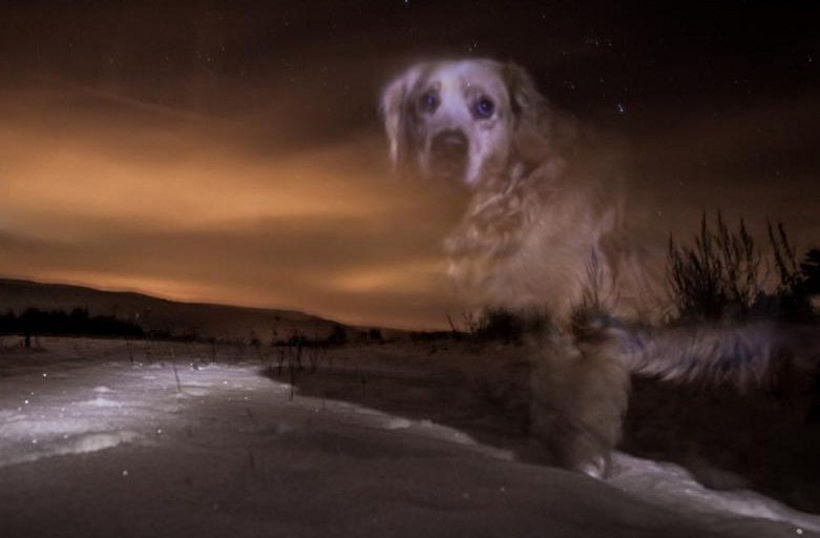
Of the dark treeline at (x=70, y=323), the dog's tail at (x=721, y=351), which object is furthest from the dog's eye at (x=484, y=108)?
the dark treeline at (x=70, y=323)

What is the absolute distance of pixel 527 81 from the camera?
491 cm

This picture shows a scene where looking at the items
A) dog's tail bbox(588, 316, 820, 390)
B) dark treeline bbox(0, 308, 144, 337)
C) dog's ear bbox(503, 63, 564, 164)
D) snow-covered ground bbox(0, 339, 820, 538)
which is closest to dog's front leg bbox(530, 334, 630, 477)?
snow-covered ground bbox(0, 339, 820, 538)

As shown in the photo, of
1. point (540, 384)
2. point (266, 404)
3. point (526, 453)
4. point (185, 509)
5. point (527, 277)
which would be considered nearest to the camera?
point (185, 509)

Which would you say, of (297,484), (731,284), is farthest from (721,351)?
(297,484)

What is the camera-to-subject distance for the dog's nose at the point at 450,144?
4.93 metres

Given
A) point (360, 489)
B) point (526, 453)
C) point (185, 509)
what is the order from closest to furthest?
point (185, 509)
point (360, 489)
point (526, 453)

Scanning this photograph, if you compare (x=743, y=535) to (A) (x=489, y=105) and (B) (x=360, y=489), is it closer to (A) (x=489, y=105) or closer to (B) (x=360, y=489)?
(B) (x=360, y=489)

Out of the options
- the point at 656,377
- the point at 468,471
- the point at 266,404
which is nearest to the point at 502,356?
the point at 656,377

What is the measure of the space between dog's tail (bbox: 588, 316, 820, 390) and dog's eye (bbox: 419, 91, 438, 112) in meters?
1.88

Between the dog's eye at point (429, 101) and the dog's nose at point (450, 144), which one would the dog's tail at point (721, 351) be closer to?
the dog's nose at point (450, 144)

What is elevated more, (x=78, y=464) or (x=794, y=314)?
(x=794, y=314)

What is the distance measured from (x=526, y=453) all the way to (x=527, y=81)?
130 inches

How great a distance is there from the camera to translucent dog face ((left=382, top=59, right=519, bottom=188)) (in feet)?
16.0

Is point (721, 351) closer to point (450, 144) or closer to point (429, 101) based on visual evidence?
point (450, 144)
